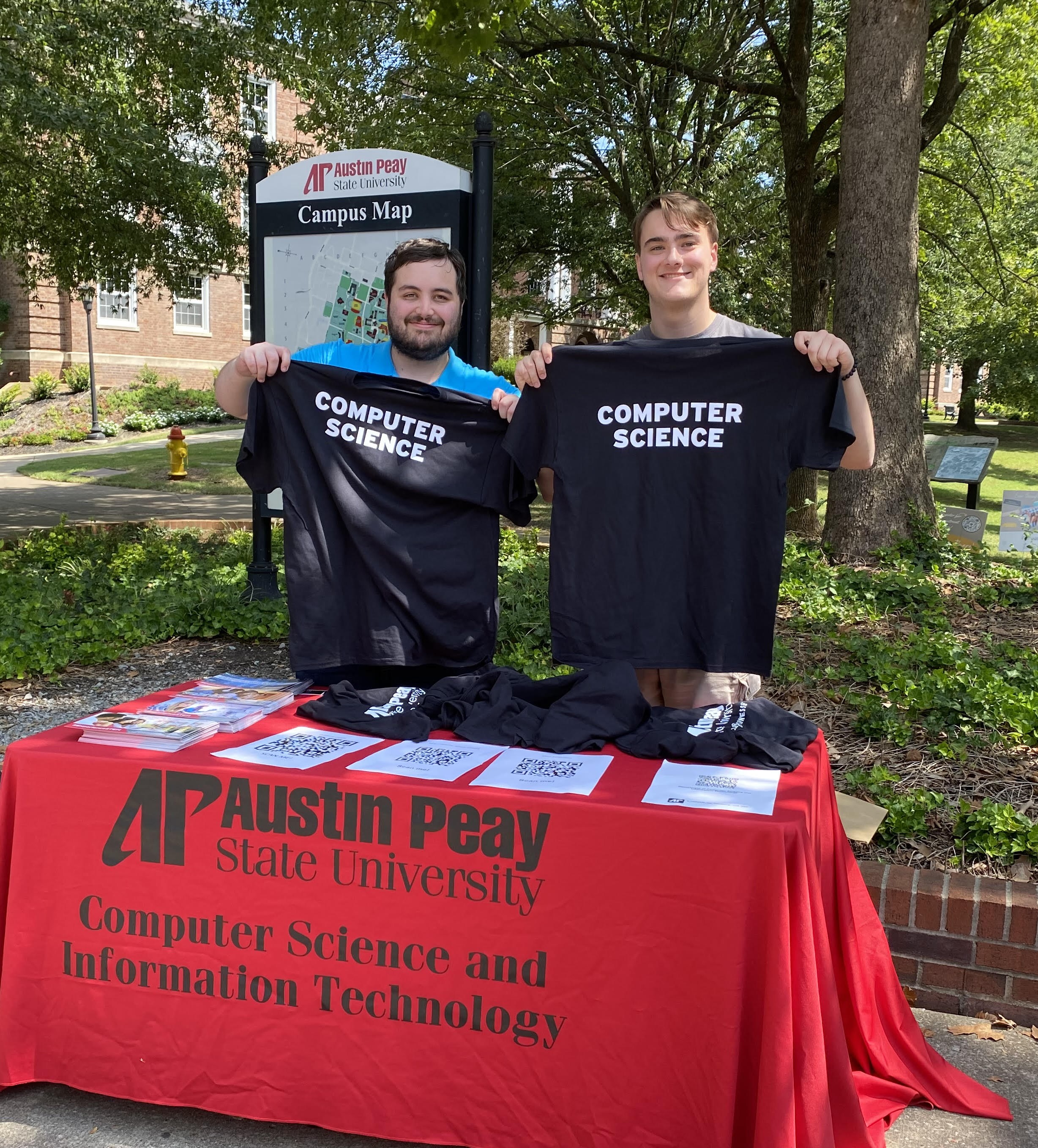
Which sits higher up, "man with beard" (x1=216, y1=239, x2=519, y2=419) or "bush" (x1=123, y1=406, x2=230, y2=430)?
"man with beard" (x1=216, y1=239, x2=519, y2=419)

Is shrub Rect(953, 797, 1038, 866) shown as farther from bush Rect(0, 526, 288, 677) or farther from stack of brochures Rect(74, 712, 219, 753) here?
bush Rect(0, 526, 288, 677)

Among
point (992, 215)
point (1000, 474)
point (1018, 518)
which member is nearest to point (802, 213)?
point (1018, 518)

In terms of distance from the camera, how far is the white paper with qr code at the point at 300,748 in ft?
8.36

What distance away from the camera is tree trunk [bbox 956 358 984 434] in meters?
33.3

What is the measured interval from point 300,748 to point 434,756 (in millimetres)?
336

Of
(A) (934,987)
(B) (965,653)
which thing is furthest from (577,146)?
(A) (934,987)

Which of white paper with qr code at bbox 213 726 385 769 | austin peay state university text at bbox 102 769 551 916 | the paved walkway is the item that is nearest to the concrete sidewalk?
austin peay state university text at bbox 102 769 551 916

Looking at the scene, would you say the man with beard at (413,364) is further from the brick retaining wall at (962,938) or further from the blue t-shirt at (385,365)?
the brick retaining wall at (962,938)

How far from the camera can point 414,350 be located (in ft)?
11.0

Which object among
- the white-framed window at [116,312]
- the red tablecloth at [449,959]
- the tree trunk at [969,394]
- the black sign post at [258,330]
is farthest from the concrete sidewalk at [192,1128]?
the tree trunk at [969,394]

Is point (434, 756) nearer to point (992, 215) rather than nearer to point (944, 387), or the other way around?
point (992, 215)

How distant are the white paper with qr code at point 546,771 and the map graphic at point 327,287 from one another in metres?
3.78

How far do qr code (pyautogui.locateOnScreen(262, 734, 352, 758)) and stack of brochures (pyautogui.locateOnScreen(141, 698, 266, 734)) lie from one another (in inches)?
6.4

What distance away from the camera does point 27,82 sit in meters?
8.00
